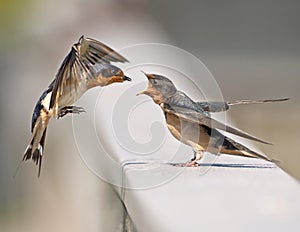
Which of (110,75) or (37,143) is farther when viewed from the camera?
(37,143)

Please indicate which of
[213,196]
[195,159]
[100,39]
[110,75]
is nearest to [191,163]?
[195,159]

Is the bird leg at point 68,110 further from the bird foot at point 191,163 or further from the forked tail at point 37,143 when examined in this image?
the bird foot at point 191,163

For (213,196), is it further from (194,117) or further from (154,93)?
(154,93)

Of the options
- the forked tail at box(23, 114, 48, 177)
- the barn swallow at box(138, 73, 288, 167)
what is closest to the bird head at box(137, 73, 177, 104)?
the barn swallow at box(138, 73, 288, 167)

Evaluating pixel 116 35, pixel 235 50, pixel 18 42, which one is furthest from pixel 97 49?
pixel 235 50

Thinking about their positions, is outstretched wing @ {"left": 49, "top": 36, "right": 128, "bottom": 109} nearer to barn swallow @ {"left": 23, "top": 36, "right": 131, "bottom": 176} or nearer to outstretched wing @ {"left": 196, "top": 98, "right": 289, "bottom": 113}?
barn swallow @ {"left": 23, "top": 36, "right": 131, "bottom": 176}

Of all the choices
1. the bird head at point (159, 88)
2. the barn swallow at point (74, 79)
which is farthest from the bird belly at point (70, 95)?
the bird head at point (159, 88)
